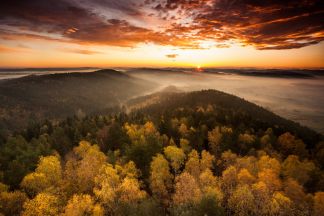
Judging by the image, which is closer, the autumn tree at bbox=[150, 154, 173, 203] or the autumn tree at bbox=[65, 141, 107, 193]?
the autumn tree at bbox=[65, 141, 107, 193]

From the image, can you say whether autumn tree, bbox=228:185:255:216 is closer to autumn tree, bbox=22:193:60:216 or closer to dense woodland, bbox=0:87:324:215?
dense woodland, bbox=0:87:324:215

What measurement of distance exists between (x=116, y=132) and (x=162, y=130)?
78.9 ft

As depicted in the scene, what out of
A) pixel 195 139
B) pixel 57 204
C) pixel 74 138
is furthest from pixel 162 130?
pixel 57 204

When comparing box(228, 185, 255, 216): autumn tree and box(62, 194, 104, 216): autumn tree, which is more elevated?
box(62, 194, 104, 216): autumn tree

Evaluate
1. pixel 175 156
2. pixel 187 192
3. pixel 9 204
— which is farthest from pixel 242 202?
pixel 9 204

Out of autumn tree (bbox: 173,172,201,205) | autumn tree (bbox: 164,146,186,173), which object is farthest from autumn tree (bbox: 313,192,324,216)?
autumn tree (bbox: 164,146,186,173)

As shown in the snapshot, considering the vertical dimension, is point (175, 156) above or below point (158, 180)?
above

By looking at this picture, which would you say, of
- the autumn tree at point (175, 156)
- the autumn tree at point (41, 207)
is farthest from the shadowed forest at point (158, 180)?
the autumn tree at point (41, 207)

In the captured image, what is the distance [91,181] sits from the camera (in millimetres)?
71312

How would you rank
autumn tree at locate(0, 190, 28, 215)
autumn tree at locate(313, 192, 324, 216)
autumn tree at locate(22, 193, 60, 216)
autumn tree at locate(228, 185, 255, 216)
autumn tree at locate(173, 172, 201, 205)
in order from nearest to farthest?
autumn tree at locate(22, 193, 60, 216) < autumn tree at locate(0, 190, 28, 215) < autumn tree at locate(173, 172, 201, 205) < autumn tree at locate(228, 185, 255, 216) < autumn tree at locate(313, 192, 324, 216)

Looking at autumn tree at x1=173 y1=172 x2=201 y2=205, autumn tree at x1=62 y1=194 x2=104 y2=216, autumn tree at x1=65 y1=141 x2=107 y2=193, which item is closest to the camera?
autumn tree at x1=62 y1=194 x2=104 y2=216

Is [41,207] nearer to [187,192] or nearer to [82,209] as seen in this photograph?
[82,209]

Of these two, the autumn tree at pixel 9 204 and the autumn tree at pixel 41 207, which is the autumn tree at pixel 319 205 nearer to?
the autumn tree at pixel 41 207

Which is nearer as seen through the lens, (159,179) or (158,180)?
(158,180)
